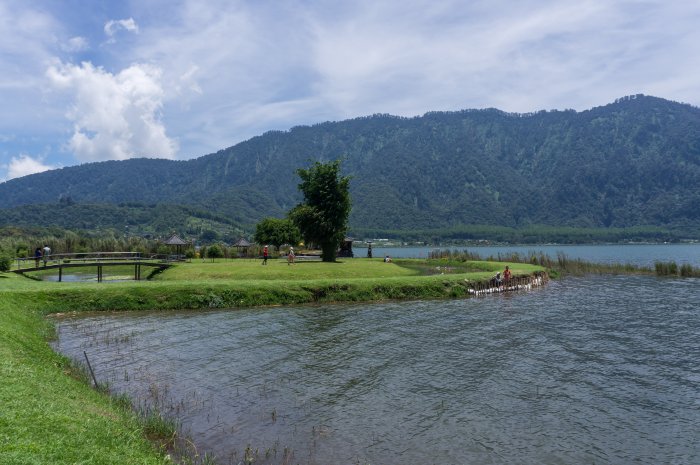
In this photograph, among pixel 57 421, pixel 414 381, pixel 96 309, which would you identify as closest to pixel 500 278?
pixel 414 381

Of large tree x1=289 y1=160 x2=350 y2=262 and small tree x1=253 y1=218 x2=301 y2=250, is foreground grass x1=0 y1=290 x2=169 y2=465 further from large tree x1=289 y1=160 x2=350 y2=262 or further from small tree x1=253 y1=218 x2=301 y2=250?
small tree x1=253 y1=218 x2=301 y2=250

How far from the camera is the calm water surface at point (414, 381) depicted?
476 inches

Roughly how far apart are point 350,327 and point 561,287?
110ft

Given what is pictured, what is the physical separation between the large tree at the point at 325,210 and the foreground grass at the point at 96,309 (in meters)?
8.03

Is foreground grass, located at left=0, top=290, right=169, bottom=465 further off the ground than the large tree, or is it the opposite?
the large tree

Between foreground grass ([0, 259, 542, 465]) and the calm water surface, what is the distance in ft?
6.46

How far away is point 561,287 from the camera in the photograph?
168 ft

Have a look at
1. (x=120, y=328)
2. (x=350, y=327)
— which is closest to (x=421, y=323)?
(x=350, y=327)

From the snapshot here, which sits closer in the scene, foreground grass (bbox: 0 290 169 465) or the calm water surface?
foreground grass (bbox: 0 290 169 465)

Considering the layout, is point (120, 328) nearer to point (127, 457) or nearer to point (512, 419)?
point (127, 457)

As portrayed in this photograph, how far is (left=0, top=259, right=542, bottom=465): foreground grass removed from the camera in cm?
877

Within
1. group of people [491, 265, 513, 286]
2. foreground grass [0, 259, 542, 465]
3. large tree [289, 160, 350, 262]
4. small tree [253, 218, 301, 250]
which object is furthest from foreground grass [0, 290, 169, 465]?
small tree [253, 218, 301, 250]

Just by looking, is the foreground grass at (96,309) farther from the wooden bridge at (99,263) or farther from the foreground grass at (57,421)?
the wooden bridge at (99,263)

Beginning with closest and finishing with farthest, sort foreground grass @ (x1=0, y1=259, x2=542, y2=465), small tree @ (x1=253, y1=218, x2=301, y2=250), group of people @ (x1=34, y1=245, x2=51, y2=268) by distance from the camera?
foreground grass @ (x1=0, y1=259, x2=542, y2=465) → group of people @ (x1=34, y1=245, x2=51, y2=268) → small tree @ (x1=253, y1=218, x2=301, y2=250)
